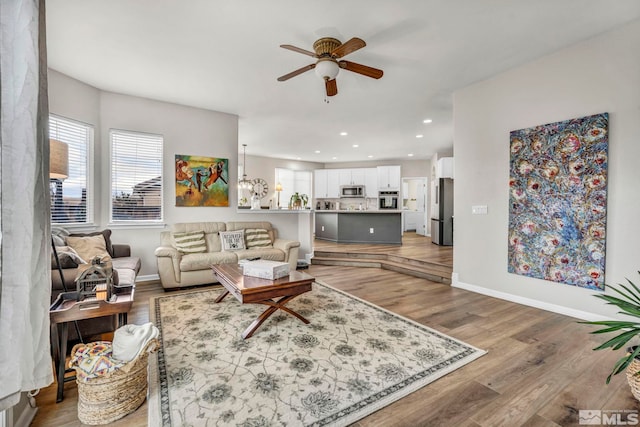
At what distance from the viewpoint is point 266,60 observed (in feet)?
10.7

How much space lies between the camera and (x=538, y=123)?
3.25 m

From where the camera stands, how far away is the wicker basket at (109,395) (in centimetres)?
151

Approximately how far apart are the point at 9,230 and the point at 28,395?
1173 millimetres

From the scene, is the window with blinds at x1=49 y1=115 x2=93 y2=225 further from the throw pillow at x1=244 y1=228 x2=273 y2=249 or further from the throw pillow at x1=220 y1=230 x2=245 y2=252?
the throw pillow at x1=244 y1=228 x2=273 y2=249

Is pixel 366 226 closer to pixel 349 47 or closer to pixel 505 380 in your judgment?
pixel 349 47

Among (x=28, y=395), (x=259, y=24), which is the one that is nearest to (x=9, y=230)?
(x=28, y=395)

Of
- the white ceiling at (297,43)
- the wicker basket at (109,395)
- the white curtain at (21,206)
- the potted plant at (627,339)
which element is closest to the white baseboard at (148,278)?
the white ceiling at (297,43)

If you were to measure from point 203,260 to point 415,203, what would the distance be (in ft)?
26.2

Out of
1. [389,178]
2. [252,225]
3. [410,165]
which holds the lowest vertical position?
[252,225]

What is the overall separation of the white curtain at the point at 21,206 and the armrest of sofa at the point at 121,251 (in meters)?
3.38

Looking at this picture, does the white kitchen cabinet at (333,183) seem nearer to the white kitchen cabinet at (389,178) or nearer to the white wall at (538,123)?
the white kitchen cabinet at (389,178)

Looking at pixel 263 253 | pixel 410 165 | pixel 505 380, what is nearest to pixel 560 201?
pixel 505 380

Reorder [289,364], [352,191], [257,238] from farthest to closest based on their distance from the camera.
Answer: [352,191]
[257,238]
[289,364]

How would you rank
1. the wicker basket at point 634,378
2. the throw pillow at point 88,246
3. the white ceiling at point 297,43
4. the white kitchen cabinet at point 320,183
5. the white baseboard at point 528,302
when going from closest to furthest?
the wicker basket at point 634,378 → the white ceiling at point 297,43 → the white baseboard at point 528,302 → the throw pillow at point 88,246 → the white kitchen cabinet at point 320,183
